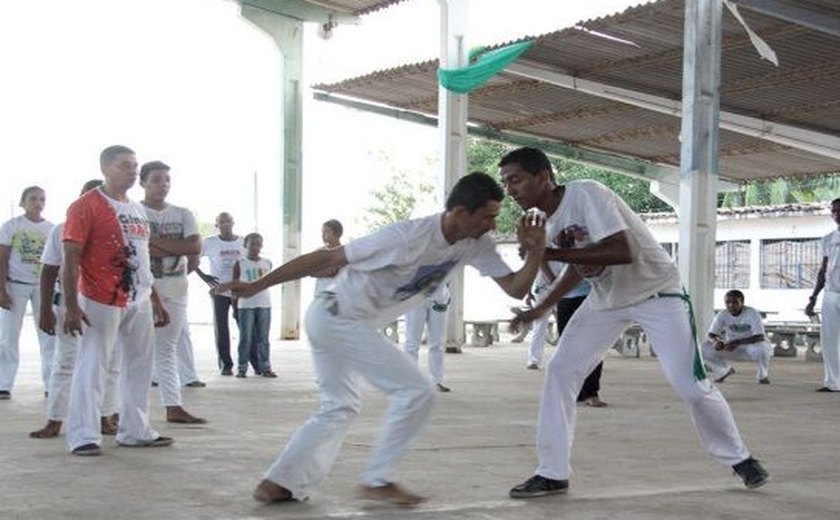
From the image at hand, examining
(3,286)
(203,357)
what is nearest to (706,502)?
(3,286)

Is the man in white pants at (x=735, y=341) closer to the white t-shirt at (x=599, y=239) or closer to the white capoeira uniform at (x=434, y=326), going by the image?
the white capoeira uniform at (x=434, y=326)

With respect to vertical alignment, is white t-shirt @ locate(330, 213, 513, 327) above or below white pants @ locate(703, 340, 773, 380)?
above

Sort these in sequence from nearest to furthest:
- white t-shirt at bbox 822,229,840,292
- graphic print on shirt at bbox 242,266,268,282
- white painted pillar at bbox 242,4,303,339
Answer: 1. white t-shirt at bbox 822,229,840,292
2. graphic print on shirt at bbox 242,266,268,282
3. white painted pillar at bbox 242,4,303,339

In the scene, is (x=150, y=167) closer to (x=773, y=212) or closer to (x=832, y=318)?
(x=832, y=318)

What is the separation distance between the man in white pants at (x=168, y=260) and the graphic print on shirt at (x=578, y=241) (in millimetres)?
3164

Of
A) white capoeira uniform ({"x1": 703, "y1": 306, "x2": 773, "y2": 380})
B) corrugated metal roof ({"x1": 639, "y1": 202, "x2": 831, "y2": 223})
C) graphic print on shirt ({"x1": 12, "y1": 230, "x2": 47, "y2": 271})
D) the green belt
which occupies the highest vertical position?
corrugated metal roof ({"x1": 639, "y1": 202, "x2": 831, "y2": 223})

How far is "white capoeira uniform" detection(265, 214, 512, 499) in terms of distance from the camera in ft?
16.3

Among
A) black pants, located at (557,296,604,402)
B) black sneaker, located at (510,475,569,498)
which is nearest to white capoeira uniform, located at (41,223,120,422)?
black sneaker, located at (510,475,569,498)

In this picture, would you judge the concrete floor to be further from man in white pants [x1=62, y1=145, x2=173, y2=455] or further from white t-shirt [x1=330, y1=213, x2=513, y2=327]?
white t-shirt [x1=330, y1=213, x2=513, y2=327]

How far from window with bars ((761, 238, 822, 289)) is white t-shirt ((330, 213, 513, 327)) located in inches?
829

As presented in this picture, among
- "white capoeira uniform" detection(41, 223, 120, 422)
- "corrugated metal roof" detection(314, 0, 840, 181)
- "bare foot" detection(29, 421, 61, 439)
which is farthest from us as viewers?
"corrugated metal roof" detection(314, 0, 840, 181)

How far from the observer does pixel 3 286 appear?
929 cm

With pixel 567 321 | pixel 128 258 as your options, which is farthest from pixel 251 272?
pixel 128 258

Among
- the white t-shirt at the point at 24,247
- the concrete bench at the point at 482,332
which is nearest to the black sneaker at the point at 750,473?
the white t-shirt at the point at 24,247
